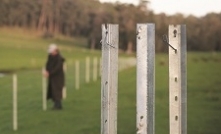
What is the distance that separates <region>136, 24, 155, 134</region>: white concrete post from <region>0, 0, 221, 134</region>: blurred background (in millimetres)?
3946

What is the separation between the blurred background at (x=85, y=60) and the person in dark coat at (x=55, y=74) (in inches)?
18.3

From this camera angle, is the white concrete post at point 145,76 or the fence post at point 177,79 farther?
the fence post at point 177,79

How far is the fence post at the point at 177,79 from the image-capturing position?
7.82 metres

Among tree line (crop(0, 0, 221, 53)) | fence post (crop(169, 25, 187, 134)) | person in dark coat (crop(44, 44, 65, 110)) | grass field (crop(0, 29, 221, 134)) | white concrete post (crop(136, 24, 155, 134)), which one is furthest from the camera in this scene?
tree line (crop(0, 0, 221, 53))

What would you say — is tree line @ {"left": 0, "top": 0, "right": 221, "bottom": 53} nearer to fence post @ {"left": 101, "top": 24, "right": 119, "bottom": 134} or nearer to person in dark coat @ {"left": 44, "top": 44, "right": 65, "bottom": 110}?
person in dark coat @ {"left": 44, "top": 44, "right": 65, "bottom": 110}

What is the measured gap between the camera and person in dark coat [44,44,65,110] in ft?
67.9

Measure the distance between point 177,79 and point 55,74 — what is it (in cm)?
1332

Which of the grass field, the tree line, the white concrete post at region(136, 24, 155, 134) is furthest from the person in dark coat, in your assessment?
the tree line

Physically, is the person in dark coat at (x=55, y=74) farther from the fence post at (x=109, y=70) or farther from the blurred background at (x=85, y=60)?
the fence post at (x=109, y=70)

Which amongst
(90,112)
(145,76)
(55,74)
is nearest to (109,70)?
(145,76)

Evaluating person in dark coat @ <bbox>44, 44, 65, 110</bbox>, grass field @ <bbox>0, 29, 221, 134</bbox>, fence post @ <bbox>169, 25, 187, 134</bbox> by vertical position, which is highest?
fence post @ <bbox>169, 25, 187, 134</bbox>

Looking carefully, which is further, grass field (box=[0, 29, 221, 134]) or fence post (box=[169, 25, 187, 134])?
grass field (box=[0, 29, 221, 134])

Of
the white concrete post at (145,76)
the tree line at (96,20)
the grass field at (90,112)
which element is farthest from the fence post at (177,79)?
the tree line at (96,20)

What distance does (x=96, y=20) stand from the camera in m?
62.2
